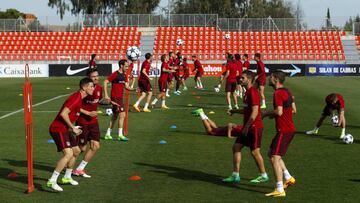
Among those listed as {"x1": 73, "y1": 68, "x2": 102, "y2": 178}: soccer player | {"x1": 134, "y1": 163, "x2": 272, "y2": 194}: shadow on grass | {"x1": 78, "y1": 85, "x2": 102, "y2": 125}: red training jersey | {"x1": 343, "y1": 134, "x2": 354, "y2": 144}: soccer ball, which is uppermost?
{"x1": 78, "y1": 85, "x2": 102, "y2": 125}: red training jersey

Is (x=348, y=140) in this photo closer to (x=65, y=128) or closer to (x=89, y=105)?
(x=89, y=105)

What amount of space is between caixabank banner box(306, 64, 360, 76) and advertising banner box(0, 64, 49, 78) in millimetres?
20581

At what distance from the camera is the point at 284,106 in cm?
1016

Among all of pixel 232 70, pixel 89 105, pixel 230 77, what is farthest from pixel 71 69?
pixel 89 105

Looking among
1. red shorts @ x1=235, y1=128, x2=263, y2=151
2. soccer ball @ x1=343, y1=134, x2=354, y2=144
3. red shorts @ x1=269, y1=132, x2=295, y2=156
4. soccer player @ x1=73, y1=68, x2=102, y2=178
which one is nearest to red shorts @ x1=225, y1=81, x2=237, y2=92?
soccer ball @ x1=343, y1=134, x2=354, y2=144

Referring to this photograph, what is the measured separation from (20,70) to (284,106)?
141 ft

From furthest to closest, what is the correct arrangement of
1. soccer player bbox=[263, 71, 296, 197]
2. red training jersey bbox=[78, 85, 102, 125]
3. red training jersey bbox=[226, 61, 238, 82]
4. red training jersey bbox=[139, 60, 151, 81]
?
red training jersey bbox=[226, 61, 238, 82] → red training jersey bbox=[139, 60, 151, 81] → red training jersey bbox=[78, 85, 102, 125] → soccer player bbox=[263, 71, 296, 197]

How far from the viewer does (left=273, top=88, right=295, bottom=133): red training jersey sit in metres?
10.1

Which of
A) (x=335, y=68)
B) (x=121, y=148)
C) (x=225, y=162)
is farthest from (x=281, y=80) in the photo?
(x=335, y=68)

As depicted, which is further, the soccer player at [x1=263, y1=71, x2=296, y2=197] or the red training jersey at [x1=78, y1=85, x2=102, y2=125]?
the red training jersey at [x1=78, y1=85, x2=102, y2=125]

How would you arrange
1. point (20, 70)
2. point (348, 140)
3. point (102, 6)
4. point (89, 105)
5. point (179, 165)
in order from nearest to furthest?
point (89, 105)
point (179, 165)
point (348, 140)
point (20, 70)
point (102, 6)

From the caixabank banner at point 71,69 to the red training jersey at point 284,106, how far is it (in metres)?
41.5

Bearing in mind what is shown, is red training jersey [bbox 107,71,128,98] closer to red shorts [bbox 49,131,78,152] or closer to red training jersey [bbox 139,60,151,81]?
red training jersey [bbox 139,60,151,81]

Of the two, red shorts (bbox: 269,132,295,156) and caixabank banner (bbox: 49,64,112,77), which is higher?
red shorts (bbox: 269,132,295,156)
